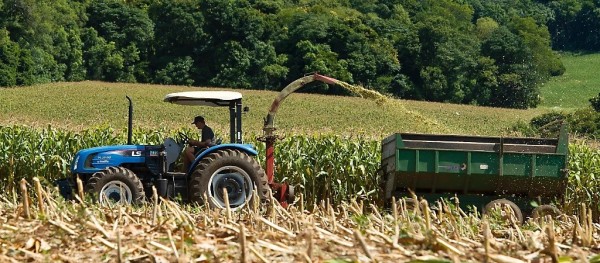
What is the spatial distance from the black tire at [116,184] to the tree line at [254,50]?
46309 millimetres

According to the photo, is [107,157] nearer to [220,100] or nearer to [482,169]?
Result: [220,100]

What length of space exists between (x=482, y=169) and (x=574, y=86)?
75.7m

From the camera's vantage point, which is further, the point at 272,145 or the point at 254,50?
the point at 254,50

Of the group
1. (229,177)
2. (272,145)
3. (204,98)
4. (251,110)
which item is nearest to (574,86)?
(251,110)

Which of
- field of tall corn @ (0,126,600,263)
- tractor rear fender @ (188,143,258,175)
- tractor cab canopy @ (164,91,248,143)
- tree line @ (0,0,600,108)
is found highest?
tree line @ (0,0,600,108)

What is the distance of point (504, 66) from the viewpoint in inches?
2884

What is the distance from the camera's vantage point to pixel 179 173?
43.3 feet

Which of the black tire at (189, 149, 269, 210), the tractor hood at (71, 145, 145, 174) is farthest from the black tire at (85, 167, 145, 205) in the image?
the black tire at (189, 149, 269, 210)

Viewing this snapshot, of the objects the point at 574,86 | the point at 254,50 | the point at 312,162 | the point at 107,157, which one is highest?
the point at 254,50

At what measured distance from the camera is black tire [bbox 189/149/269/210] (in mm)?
12734

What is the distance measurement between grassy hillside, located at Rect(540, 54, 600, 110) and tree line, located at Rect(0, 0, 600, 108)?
226 centimetres

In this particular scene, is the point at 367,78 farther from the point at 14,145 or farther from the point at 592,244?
the point at 592,244

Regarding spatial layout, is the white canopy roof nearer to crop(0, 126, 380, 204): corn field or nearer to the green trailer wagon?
the green trailer wagon

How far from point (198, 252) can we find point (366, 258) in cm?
70
